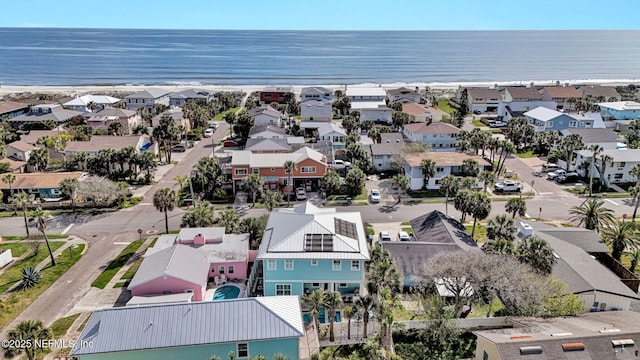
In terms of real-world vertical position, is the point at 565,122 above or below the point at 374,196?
above

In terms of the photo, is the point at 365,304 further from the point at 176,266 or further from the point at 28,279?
the point at 28,279

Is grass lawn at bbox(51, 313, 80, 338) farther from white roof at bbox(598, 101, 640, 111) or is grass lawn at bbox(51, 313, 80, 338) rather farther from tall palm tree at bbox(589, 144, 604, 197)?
white roof at bbox(598, 101, 640, 111)

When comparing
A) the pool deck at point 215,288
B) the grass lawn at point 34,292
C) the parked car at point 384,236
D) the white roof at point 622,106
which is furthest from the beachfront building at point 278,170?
the white roof at point 622,106

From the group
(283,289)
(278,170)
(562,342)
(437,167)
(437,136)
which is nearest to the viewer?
(562,342)

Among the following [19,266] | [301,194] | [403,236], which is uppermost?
[301,194]

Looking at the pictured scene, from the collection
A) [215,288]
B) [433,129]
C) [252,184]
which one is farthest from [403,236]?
[433,129]

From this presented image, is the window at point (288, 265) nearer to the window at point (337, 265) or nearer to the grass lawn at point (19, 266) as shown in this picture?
the window at point (337, 265)

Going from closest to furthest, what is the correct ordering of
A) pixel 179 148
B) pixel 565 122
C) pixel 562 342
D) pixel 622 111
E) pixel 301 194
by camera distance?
pixel 562 342 < pixel 301 194 < pixel 179 148 < pixel 565 122 < pixel 622 111
